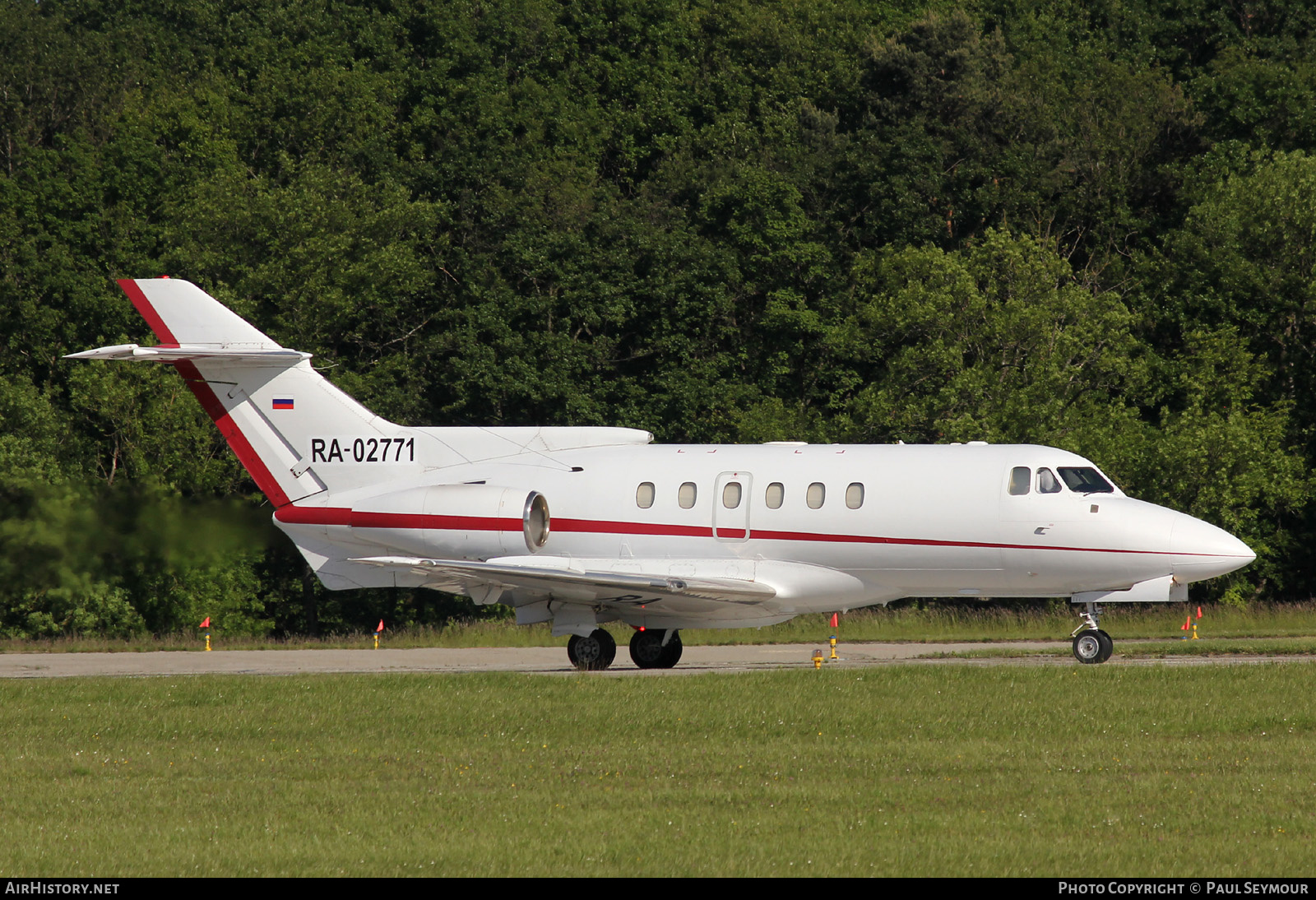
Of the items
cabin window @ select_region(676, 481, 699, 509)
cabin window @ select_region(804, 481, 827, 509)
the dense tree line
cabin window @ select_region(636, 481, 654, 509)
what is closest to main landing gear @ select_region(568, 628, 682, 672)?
cabin window @ select_region(636, 481, 654, 509)

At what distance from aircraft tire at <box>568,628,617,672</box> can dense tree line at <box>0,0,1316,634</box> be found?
7561 millimetres

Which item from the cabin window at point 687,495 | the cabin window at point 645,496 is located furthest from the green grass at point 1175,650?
the cabin window at point 645,496

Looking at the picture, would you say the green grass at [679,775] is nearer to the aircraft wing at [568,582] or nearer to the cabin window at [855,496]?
the aircraft wing at [568,582]

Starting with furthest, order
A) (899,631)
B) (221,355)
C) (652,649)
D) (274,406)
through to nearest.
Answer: (899,631)
(274,406)
(221,355)
(652,649)

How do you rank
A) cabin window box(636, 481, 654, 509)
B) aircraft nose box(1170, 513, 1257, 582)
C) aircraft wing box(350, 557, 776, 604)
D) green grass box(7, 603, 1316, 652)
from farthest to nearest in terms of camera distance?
green grass box(7, 603, 1316, 652)
cabin window box(636, 481, 654, 509)
aircraft wing box(350, 557, 776, 604)
aircraft nose box(1170, 513, 1257, 582)

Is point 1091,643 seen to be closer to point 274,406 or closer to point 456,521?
point 456,521

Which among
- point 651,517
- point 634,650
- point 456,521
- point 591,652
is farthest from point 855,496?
point 456,521

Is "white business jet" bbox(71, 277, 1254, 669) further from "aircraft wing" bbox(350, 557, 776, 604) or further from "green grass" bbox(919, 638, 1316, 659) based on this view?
"green grass" bbox(919, 638, 1316, 659)

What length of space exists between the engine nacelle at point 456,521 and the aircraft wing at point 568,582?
0.53m

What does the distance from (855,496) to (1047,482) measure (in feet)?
8.49

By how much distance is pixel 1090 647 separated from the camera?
826 inches

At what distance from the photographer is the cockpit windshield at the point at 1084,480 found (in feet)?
68.7

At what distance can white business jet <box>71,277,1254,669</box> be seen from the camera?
68.0 feet

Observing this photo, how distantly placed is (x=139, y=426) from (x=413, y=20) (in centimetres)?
3015
